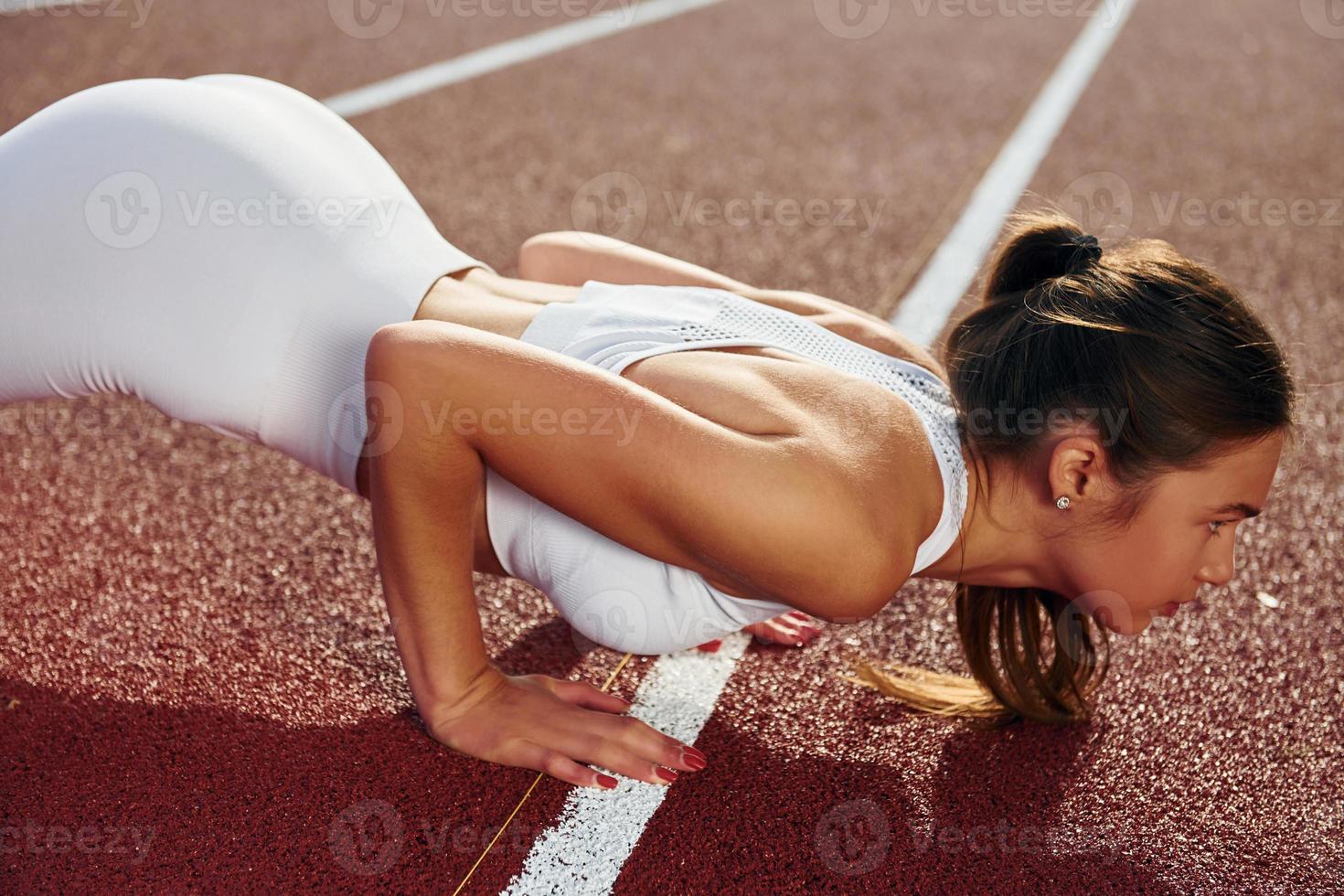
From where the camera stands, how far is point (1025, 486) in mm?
1941

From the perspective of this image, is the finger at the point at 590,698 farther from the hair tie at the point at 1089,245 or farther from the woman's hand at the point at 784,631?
the hair tie at the point at 1089,245

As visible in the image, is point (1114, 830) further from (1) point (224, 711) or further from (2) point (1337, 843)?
(1) point (224, 711)

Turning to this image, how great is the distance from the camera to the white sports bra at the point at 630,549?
1979 mm

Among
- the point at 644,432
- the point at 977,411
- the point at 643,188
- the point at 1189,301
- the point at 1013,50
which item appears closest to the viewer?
the point at 644,432

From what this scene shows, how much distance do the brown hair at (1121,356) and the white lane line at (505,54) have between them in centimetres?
364

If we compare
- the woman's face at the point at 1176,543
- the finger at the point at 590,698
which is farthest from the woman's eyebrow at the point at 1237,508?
the finger at the point at 590,698

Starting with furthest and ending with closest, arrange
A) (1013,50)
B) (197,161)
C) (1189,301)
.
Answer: (1013,50)
(197,161)
(1189,301)

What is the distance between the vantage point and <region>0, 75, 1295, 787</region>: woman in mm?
1732

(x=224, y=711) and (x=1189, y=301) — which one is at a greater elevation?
(x=1189, y=301)

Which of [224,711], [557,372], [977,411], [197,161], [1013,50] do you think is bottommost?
[1013,50]

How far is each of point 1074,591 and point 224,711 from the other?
4.87ft

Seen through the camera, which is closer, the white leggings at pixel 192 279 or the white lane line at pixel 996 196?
the white leggings at pixel 192 279

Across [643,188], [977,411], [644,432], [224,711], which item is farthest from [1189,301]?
[643,188]

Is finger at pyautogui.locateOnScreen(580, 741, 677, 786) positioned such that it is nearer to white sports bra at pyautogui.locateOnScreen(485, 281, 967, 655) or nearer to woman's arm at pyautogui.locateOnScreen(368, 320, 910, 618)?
white sports bra at pyautogui.locateOnScreen(485, 281, 967, 655)
